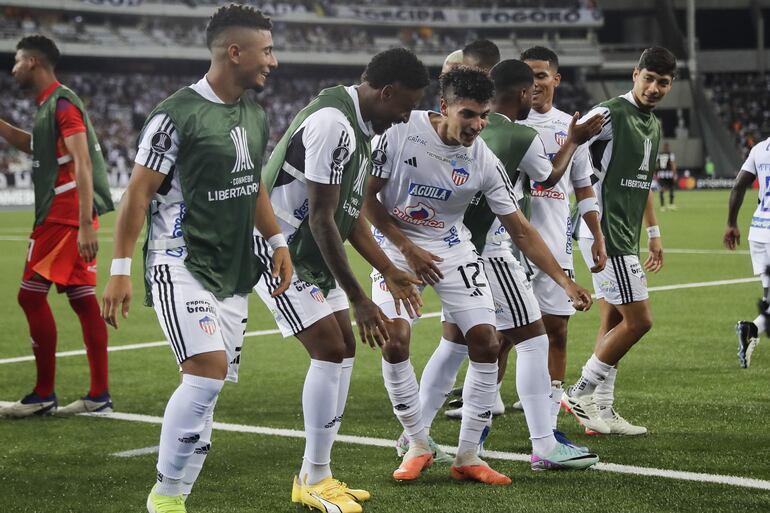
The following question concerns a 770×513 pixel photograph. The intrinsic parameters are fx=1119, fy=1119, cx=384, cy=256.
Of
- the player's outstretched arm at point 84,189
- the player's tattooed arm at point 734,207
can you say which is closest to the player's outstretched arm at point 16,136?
the player's outstretched arm at point 84,189

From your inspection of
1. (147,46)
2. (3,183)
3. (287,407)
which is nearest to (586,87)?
(147,46)

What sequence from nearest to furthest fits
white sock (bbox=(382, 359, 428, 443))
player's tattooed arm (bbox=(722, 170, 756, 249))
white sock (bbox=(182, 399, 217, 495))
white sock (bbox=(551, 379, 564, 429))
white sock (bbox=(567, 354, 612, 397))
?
white sock (bbox=(182, 399, 217, 495))
white sock (bbox=(382, 359, 428, 443))
white sock (bbox=(551, 379, 564, 429))
white sock (bbox=(567, 354, 612, 397))
player's tattooed arm (bbox=(722, 170, 756, 249))

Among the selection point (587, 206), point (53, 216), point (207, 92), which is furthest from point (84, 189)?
point (587, 206)

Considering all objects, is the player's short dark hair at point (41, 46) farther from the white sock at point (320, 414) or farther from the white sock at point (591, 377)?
the white sock at point (591, 377)

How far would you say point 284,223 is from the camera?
5.53 metres

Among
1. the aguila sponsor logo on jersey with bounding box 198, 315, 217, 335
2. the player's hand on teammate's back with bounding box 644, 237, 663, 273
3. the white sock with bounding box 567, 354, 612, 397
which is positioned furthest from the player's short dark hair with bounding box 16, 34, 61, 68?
the player's hand on teammate's back with bounding box 644, 237, 663, 273

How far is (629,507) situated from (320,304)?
5.63 feet

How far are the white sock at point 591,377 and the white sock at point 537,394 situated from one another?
1145mm

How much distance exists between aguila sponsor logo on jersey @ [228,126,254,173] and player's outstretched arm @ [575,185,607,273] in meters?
2.78

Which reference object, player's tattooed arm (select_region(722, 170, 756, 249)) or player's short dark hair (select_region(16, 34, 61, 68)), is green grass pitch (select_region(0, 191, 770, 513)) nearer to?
player's tattooed arm (select_region(722, 170, 756, 249))

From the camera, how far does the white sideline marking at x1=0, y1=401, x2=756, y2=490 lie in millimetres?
5608

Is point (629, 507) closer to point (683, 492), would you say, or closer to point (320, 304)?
point (683, 492)

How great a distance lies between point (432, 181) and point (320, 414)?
4.55ft

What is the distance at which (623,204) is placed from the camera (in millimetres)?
7344
